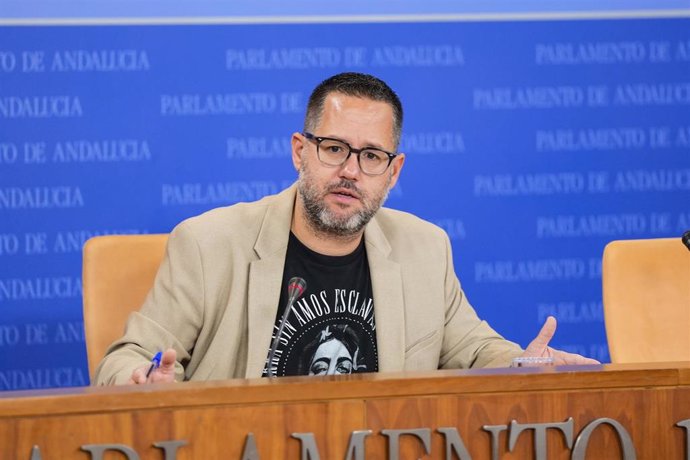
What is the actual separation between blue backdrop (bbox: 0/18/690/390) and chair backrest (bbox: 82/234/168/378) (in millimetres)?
912

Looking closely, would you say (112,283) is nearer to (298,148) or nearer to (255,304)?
(255,304)

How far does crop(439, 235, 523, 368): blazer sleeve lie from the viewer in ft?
8.73

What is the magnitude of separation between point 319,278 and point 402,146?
1.22 meters

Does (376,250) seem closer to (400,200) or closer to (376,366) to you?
(376,366)

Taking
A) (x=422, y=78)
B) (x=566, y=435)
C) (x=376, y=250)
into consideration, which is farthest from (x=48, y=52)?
(x=566, y=435)

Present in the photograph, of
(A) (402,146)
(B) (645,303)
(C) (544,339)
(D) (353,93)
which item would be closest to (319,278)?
(D) (353,93)

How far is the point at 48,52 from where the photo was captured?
11.8 ft

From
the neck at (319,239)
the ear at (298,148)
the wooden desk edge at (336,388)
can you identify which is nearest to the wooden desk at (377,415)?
the wooden desk edge at (336,388)

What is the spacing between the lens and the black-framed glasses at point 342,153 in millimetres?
2582

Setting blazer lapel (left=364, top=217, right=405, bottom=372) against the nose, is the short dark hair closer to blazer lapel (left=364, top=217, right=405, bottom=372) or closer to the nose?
the nose

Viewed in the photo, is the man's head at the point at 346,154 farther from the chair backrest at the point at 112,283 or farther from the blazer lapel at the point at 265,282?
the chair backrest at the point at 112,283

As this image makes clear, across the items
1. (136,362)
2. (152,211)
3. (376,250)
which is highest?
(152,211)

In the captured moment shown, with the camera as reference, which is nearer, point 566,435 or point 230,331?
point 566,435

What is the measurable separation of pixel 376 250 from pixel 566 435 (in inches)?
41.6
